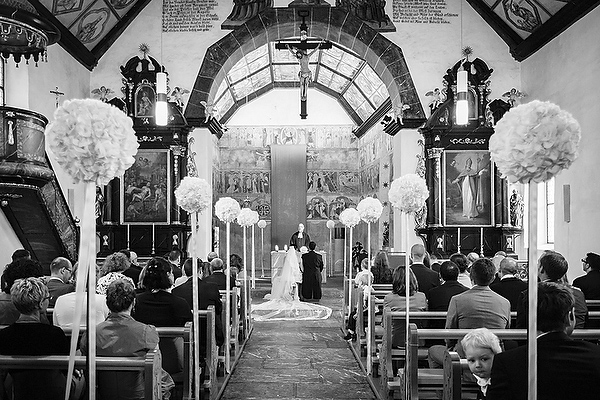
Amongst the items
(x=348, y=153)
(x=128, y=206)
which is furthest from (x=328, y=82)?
(x=128, y=206)

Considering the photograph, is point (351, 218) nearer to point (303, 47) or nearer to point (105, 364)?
point (303, 47)

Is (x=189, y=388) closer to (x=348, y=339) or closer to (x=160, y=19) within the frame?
(x=348, y=339)

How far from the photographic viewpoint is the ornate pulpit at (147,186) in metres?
16.2

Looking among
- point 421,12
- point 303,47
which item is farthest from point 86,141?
point 421,12

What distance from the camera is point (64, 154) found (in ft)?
10.6

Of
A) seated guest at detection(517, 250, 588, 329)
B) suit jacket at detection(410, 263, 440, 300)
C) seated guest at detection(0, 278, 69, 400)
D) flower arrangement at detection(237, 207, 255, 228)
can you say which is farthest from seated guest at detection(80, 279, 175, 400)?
flower arrangement at detection(237, 207, 255, 228)

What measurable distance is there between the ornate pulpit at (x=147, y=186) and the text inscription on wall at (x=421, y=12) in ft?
21.3

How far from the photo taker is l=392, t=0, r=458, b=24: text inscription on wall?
16.9 m

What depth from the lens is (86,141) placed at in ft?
10.6

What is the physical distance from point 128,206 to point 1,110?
671 cm

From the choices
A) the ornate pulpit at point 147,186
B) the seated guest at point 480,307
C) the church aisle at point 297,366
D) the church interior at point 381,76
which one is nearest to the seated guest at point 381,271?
the church aisle at point 297,366

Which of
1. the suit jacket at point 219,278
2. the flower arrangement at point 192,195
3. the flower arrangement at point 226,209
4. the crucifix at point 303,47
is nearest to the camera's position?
the flower arrangement at point 192,195

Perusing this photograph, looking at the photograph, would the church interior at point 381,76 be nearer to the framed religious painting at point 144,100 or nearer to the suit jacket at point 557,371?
the framed religious painting at point 144,100

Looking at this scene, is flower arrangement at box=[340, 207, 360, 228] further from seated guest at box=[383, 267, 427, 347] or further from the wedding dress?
seated guest at box=[383, 267, 427, 347]
